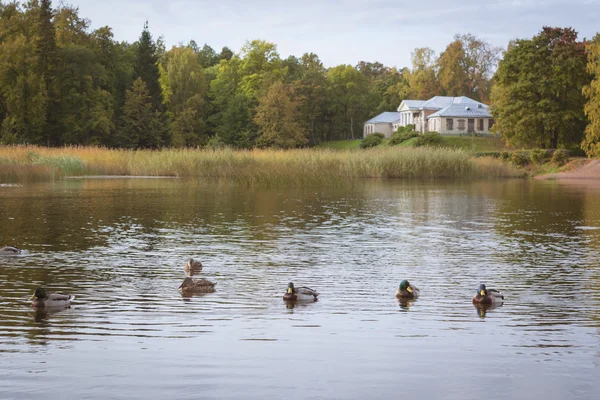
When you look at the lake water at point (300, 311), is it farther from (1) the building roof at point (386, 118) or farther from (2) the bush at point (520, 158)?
(1) the building roof at point (386, 118)

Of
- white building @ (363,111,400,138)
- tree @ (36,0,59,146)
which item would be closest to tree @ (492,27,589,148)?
white building @ (363,111,400,138)

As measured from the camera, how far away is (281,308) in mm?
13188

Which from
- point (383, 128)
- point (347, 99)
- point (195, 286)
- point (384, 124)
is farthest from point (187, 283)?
point (347, 99)

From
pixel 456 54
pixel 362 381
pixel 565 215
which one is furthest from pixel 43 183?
pixel 456 54

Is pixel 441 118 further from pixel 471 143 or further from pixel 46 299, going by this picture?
pixel 46 299

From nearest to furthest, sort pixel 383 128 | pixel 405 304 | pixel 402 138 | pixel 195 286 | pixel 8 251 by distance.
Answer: pixel 405 304
pixel 195 286
pixel 8 251
pixel 402 138
pixel 383 128

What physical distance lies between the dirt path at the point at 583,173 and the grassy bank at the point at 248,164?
15.6m

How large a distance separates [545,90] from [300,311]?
78003mm

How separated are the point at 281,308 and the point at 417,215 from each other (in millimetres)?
19161

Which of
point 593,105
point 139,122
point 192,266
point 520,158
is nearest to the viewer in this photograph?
point 192,266

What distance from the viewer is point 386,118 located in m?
135

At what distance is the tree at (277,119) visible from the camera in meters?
110

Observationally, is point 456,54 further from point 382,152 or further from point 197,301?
point 197,301

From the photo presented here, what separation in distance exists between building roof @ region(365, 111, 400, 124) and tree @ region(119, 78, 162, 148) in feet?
161
